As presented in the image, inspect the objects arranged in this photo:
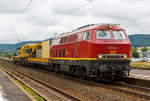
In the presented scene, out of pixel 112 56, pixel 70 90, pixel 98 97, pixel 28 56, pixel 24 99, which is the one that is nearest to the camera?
pixel 24 99

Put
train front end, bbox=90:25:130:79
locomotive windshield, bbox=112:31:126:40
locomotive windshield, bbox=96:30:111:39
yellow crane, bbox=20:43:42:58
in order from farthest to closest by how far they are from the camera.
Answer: yellow crane, bbox=20:43:42:58
locomotive windshield, bbox=112:31:126:40
locomotive windshield, bbox=96:30:111:39
train front end, bbox=90:25:130:79

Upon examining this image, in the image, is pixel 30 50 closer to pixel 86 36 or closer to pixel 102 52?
pixel 86 36

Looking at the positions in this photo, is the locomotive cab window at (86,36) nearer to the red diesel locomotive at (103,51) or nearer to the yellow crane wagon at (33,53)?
the red diesel locomotive at (103,51)

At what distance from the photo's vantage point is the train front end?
49.4 ft

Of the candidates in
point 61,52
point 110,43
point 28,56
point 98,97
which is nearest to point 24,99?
point 98,97

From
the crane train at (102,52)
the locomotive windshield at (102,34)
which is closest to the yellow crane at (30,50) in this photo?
the crane train at (102,52)

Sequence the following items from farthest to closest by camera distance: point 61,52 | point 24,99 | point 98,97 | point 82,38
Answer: point 61,52 < point 82,38 < point 98,97 < point 24,99

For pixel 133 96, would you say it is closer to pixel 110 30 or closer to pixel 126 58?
pixel 126 58

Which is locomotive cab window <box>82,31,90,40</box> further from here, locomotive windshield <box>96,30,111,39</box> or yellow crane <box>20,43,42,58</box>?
yellow crane <box>20,43,42,58</box>

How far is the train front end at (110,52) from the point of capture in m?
15.1

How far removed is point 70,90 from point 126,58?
4.33 m

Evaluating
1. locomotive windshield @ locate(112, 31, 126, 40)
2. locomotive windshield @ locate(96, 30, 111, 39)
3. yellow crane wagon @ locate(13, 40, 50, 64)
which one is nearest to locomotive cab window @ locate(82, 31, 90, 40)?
locomotive windshield @ locate(96, 30, 111, 39)

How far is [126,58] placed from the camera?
1558 centimetres

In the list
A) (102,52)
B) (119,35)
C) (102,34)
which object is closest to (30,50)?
(102,34)
